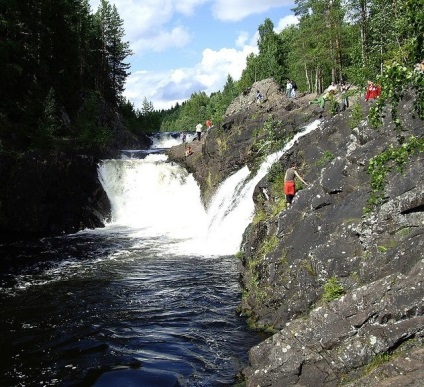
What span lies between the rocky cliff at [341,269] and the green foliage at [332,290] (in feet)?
0.08

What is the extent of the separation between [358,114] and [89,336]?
12646 mm

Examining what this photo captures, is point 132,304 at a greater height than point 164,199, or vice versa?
point 164,199

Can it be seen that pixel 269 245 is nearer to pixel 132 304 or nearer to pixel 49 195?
pixel 132 304

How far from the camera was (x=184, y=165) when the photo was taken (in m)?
34.4

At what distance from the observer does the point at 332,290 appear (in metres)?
9.91

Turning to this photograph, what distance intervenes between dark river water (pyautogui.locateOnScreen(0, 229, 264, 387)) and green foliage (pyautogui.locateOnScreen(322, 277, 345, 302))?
2.34 metres

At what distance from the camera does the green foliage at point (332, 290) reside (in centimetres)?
980

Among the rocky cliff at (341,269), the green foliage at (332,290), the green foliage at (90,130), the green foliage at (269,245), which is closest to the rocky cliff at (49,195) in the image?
the green foliage at (90,130)

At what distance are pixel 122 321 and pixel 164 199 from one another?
20.0 m

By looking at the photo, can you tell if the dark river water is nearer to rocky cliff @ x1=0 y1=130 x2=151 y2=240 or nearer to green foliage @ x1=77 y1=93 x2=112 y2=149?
rocky cliff @ x1=0 y1=130 x2=151 y2=240

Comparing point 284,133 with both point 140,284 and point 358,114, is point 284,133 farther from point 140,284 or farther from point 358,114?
point 140,284

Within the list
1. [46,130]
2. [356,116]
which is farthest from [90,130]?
[356,116]

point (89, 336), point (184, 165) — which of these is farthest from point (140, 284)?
point (184, 165)

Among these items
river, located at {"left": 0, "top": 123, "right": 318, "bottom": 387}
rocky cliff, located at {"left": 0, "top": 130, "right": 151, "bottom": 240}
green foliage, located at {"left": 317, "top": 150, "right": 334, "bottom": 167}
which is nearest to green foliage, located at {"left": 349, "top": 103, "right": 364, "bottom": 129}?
green foliage, located at {"left": 317, "top": 150, "right": 334, "bottom": 167}
